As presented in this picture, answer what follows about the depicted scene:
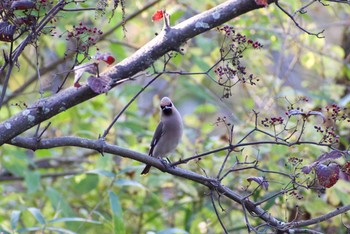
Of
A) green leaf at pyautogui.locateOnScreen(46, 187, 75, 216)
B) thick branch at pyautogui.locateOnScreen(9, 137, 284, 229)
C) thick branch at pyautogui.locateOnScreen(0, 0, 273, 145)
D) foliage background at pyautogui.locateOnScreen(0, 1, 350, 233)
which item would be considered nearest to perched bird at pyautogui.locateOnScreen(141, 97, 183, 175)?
foliage background at pyautogui.locateOnScreen(0, 1, 350, 233)

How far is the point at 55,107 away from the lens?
2.73 meters

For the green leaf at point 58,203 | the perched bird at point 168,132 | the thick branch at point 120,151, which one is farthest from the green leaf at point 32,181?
the thick branch at point 120,151

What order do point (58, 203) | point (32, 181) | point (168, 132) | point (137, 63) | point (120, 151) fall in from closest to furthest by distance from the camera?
point (137, 63) → point (120, 151) → point (168, 132) → point (58, 203) → point (32, 181)

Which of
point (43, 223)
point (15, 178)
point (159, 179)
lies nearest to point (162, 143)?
point (159, 179)

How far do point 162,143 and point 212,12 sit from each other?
6.83 ft

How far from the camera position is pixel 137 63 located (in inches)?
109

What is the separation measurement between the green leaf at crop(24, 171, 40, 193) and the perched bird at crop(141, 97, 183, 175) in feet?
3.15

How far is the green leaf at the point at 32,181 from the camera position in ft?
16.8

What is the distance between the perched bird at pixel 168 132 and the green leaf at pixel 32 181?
0.96 meters

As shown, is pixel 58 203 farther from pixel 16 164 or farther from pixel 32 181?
pixel 16 164

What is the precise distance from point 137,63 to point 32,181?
2.72 meters

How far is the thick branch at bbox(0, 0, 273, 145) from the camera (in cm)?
272

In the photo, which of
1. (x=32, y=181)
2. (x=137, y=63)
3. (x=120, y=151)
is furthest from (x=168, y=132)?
(x=137, y=63)

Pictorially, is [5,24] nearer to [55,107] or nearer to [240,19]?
[55,107]
